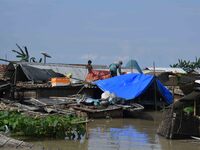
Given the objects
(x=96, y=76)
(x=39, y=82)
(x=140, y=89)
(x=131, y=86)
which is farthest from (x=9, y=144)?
(x=96, y=76)

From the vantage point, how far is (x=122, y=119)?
16.8 m

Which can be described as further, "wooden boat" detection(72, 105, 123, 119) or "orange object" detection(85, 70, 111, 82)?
"orange object" detection(85, 70, 111, 82)

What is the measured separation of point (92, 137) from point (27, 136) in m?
2.03

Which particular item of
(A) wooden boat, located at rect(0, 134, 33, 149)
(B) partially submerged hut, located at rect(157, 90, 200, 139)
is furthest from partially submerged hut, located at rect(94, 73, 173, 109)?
(A) wooden boat, located at rect(0, 134, 33, 149)

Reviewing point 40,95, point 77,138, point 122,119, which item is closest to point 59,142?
point 77,138

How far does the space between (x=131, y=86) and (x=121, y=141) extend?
825 centimetres

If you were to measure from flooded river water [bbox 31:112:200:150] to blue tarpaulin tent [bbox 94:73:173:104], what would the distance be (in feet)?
12.0

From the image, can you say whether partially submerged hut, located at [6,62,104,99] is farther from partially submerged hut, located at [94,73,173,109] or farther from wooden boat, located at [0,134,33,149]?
wooden boat, located at [0,134,33,149]

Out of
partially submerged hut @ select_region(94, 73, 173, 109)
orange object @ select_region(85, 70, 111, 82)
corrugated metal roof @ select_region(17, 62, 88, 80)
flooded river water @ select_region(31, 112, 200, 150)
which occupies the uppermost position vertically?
corrugated metal roof @ select_region(17, 62, 88, 80)

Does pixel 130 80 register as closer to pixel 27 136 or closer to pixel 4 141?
pixel 27 136

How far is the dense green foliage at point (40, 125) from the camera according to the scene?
9.93 meters

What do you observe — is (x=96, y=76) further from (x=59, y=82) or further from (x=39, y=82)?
(x=59, y=82)

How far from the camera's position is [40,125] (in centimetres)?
998

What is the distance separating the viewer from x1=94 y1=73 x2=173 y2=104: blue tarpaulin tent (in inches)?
740
